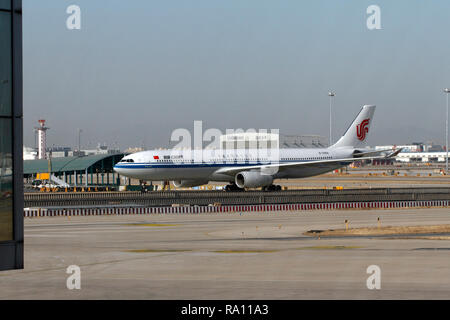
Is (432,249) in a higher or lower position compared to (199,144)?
lower

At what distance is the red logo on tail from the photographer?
8544 centimetres

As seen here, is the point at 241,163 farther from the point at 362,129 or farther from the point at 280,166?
the point at 362,129

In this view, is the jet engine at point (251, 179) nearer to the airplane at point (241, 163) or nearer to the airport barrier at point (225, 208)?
the airplane at point (241, 163)

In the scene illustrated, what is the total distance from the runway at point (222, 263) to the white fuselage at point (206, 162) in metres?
25.9

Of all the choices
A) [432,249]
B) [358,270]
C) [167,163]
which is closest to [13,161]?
[358,270]

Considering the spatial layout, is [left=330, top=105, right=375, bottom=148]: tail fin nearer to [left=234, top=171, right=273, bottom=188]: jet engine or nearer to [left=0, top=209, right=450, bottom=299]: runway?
[left=234, top=171, right=273, bottom=188]: jet engine

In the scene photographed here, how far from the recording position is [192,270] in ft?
77.0

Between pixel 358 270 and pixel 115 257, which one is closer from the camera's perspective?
pixel 358 270

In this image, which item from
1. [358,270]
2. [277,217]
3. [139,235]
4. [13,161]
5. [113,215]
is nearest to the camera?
[13,161]

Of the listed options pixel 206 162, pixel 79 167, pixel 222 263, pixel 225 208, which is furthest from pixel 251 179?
pixel 222 263

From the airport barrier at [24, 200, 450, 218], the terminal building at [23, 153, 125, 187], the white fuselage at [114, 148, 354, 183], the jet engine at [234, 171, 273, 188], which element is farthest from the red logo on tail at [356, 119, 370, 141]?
the terminal building at [23, 153, 125, 187]

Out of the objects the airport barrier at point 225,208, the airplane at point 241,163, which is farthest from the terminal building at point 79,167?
the airport barrier at point 225,208
